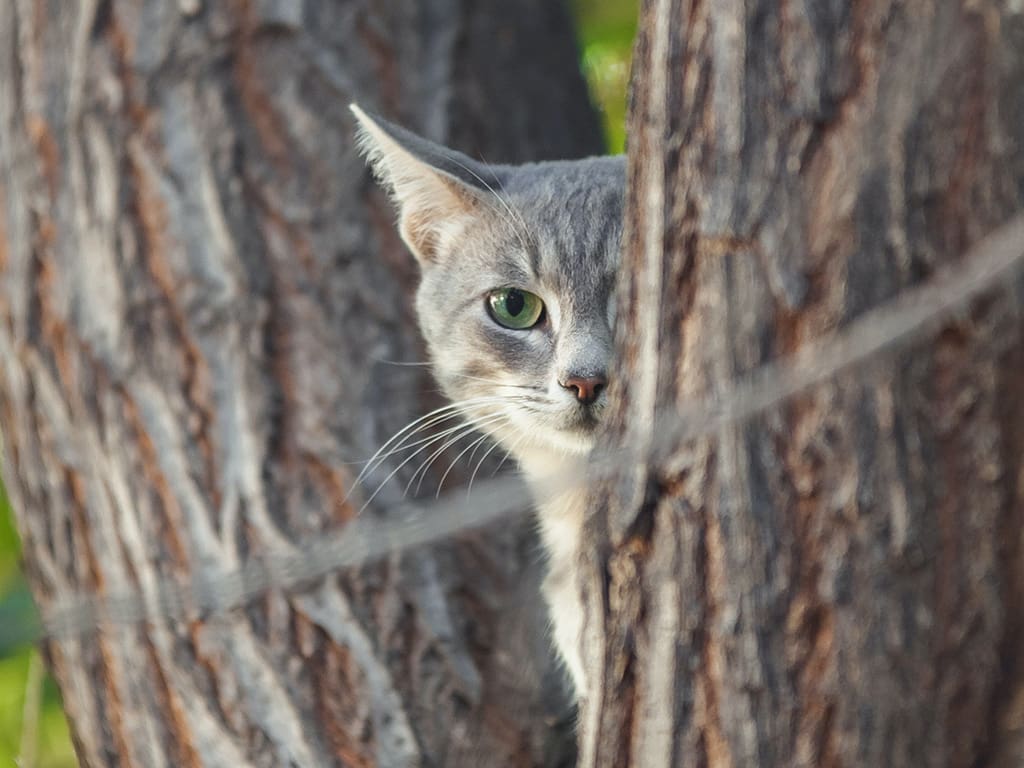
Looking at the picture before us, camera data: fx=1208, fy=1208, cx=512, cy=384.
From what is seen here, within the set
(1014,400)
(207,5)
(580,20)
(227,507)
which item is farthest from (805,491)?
(580,20)

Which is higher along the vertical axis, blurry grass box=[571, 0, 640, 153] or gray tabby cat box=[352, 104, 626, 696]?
blurry grass box=[571, 0, 640, 153]

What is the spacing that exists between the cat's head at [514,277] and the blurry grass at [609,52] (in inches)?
49.6

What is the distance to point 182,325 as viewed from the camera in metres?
2.87

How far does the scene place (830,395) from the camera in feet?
4.89

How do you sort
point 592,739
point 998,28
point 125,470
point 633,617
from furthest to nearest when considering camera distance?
point 125,470 → point 592,739 → point 633,617 → point 998,28

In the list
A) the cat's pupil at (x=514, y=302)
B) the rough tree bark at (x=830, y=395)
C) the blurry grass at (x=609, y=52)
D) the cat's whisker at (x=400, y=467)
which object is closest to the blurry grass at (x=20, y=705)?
the cat's whisker at (x=400, y=467)

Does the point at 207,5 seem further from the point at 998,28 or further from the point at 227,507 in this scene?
the point at 998,28

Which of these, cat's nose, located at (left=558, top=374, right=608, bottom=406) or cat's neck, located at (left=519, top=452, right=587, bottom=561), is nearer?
cat's nose, located at (left=558, top=374, right=608, bottom=406)

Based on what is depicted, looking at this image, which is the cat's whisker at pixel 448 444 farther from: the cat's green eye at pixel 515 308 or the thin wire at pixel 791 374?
the thin wire at pixel 791 374

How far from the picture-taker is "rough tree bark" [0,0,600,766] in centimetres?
273

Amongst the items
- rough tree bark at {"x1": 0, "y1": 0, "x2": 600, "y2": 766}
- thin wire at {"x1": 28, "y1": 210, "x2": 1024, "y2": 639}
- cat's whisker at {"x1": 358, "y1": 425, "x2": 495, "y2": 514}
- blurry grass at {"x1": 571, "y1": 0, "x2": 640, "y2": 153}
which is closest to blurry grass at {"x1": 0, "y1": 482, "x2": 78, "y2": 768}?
rough tree bark at {"x1": 0, "y1": 0, "x2": 600, "y2": 766}

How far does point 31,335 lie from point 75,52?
70cm

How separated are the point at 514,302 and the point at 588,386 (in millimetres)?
481

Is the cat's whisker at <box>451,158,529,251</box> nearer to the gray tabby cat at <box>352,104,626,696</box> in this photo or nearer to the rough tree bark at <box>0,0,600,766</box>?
the gray tabby cat at <box>352,104,626,696</box>
